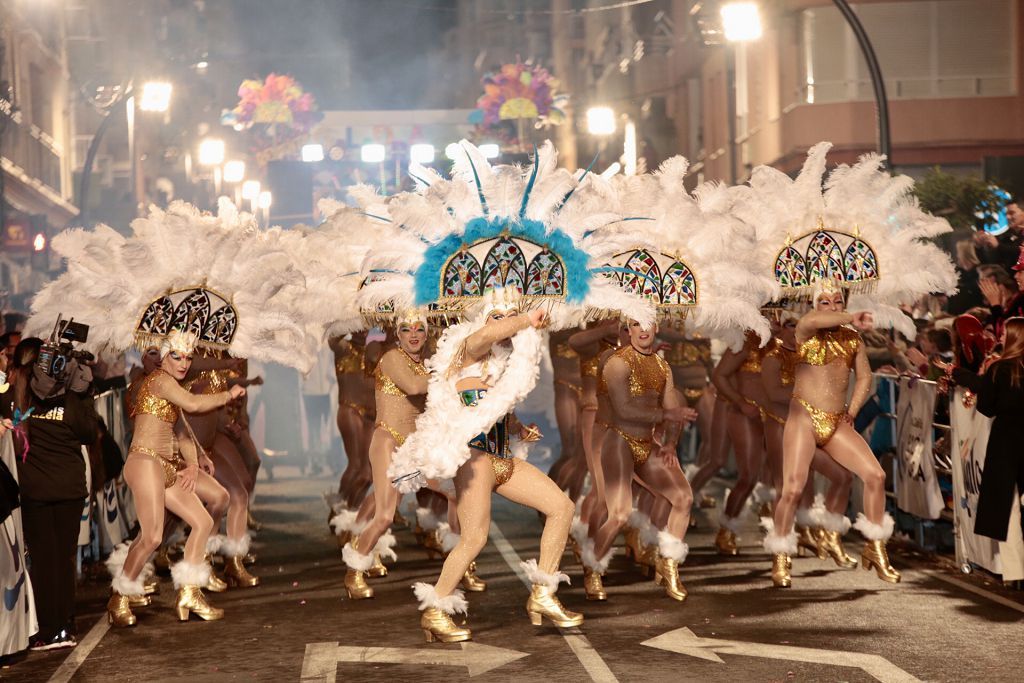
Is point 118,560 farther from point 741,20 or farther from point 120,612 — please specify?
point 741,20

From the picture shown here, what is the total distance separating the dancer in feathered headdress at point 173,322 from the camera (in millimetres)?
10531

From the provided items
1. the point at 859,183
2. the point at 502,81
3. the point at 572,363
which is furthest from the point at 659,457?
the point at 502,81

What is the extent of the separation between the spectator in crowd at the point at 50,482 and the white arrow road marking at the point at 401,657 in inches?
64.0

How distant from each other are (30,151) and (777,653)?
110ft

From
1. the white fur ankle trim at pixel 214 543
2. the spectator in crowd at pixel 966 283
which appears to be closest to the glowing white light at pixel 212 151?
the spectator in crowd at pixel 966 283

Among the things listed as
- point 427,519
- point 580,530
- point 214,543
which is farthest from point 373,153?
point 580,530

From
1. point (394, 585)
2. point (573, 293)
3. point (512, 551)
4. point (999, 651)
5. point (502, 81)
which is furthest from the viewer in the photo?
point (502, 81)

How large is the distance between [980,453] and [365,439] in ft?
18.7

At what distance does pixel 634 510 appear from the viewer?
1222cm

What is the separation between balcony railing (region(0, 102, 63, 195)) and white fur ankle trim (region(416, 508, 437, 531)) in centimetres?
2157

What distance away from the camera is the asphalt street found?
8.62 meters

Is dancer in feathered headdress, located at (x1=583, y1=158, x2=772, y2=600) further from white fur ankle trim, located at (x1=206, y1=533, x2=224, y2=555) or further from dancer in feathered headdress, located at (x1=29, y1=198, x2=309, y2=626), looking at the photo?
white fur ankle trim, located at (x1=206, y1=533, x2=224, y2=555)

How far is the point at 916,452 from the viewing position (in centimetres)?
1299

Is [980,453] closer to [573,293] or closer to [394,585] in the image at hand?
[573,293]
